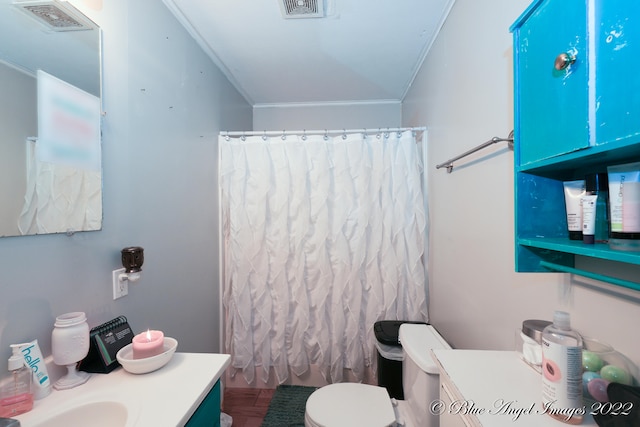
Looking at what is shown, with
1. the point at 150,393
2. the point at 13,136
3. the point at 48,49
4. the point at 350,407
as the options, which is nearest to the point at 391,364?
the point at 350,407

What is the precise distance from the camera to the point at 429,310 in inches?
75.5

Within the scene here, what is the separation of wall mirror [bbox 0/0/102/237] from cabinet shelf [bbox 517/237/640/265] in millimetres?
1379

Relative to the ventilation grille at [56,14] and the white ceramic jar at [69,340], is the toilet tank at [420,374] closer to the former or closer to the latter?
the white ceramic jar at [69,340]

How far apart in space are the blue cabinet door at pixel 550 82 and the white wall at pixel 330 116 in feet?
6.81

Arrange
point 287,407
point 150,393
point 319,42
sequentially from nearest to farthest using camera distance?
point 150,393 → point 319,42 → point 287,407

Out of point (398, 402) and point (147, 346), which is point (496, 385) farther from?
point (147, 346)

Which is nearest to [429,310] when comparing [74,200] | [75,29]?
[74,200]

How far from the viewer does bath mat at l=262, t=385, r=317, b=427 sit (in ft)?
5.78

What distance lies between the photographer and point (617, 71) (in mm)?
465

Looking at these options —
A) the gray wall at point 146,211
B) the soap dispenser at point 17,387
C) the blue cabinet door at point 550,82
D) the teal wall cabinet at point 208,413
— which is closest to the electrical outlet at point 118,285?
the gray wall at point 146,211

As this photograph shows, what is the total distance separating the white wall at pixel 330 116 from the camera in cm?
275

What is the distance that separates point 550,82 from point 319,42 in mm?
1514

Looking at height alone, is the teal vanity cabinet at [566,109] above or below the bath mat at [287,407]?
above

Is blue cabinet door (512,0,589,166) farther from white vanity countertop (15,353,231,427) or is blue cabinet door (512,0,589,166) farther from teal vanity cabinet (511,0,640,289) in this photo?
white vanity countertop (15,353,231,427)
